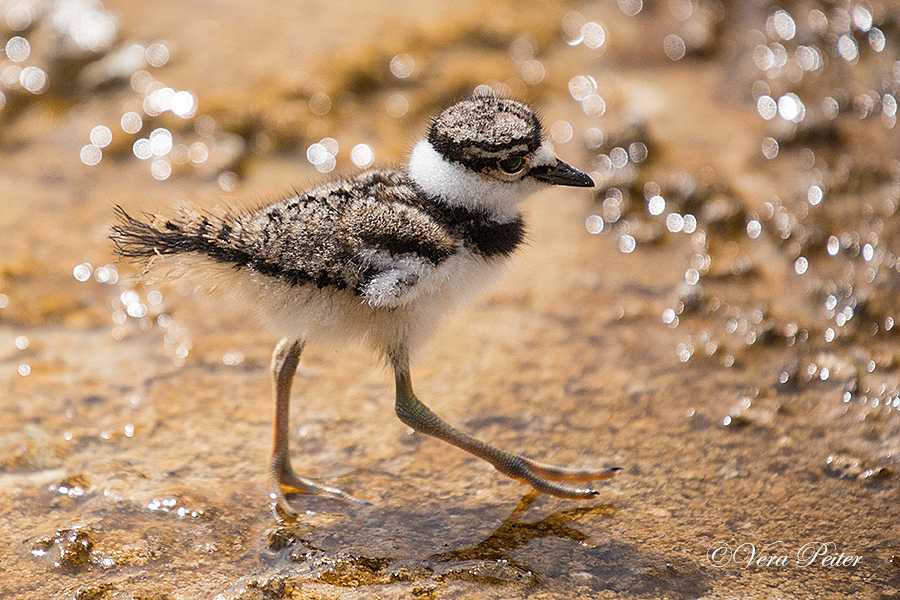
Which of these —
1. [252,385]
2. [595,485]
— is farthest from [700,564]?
[252,385]

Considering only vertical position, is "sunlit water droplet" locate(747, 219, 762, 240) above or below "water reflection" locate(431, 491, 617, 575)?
above

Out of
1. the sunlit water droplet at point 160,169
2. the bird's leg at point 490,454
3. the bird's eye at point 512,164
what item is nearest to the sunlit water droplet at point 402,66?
the sunlit water droplet at point 160,169

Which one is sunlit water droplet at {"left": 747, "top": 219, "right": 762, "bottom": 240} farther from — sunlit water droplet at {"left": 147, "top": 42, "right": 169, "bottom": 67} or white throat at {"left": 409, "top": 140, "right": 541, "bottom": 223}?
sunlit water droplet at {"left": 147, "top": 42, "right": 169, "bottom": 67}

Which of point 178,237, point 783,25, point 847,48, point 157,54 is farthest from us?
point 783,25

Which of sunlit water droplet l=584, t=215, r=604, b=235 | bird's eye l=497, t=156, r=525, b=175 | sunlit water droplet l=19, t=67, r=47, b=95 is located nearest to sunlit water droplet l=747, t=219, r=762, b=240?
sunlit water droplet l=584, t=215, r=604, b=235

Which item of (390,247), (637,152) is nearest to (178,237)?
(390,247)

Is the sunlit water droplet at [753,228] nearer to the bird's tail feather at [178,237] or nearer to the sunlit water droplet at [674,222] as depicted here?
the sunlit water droplet at [674,222]

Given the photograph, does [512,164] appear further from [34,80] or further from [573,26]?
[34,80]
